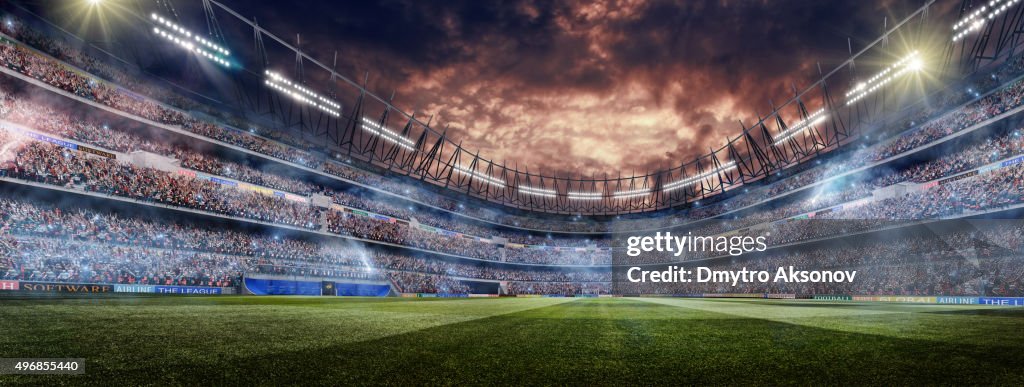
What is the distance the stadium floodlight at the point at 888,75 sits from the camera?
33719mm

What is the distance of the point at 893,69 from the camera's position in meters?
35.3

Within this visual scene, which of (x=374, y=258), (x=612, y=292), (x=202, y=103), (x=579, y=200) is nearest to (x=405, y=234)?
(x=374, y=258)

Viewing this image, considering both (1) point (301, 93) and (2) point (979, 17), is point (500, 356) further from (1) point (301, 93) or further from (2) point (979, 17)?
(2) point (979, 17)

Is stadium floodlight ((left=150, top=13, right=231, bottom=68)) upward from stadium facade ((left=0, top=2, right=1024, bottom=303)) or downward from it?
upward

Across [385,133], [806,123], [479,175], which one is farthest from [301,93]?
[806,123]

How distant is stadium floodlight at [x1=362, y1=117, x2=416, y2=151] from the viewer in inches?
1770

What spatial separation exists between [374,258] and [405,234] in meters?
5.07

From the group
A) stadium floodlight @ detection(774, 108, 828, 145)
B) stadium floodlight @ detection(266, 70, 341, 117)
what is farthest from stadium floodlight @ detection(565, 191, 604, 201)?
stadium floodlight @ detection(266, 70, 341, 117)

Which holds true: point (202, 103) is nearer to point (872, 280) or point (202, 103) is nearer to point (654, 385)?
point (654, 385)

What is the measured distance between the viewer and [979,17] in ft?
95.3

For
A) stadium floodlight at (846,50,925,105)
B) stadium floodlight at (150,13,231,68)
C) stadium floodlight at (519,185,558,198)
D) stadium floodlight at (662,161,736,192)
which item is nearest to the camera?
stadium floodlight at (150,13,231,68)

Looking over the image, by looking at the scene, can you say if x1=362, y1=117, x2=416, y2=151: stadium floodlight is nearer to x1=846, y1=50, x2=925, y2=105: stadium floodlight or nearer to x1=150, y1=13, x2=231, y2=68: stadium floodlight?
x1=150, y1=13, x2=231, y2=68: stadium floodlight

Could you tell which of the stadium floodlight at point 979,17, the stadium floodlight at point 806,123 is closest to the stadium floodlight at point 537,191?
the stadium floodlight at point 806,123

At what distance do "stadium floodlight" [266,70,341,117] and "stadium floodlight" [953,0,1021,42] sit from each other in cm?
4862
